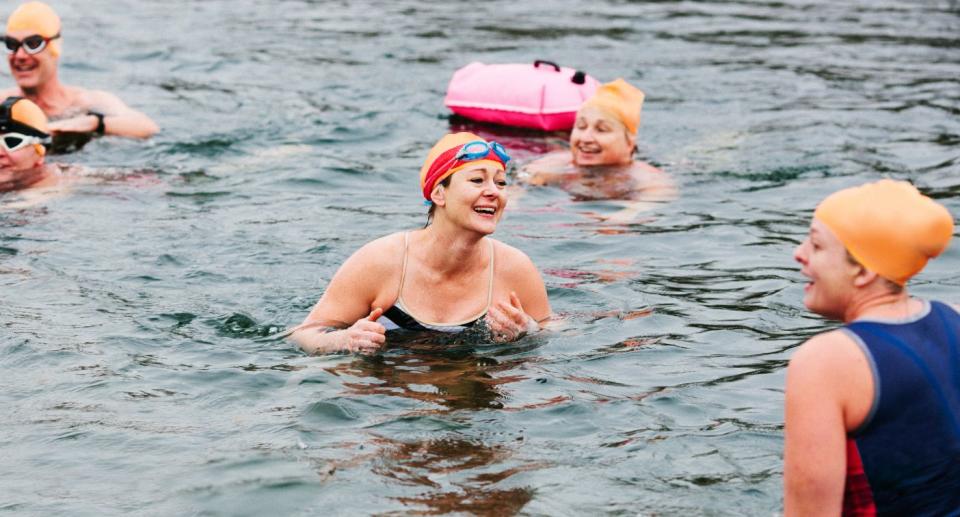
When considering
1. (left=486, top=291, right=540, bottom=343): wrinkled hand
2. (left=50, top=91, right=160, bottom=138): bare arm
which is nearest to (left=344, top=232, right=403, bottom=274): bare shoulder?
(left=486, top=291, right=540, bottom=343): wrinkled hand

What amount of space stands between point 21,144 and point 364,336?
5665 millimetres

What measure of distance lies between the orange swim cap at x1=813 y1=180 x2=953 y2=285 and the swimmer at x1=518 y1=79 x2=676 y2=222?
24.0ft

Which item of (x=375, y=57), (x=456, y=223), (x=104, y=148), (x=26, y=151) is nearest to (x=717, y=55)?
(x=375, y=57)

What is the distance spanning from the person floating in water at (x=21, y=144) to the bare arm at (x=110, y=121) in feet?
5.86

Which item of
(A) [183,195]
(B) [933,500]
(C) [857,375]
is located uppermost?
(C) [857,375]

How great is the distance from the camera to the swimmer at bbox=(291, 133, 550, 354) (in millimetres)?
6922

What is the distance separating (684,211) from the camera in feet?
36.3

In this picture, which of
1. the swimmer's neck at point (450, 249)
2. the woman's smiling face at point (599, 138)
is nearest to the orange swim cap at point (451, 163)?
the swimmer's neck at point (450, 249)

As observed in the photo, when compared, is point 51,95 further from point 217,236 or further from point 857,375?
point 857,375

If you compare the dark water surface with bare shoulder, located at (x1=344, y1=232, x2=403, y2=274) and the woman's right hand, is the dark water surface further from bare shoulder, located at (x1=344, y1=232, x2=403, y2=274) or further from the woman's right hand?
bare shoulder, located at (x1=344, y1=232, x2=403, y2=274)

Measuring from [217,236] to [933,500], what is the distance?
6.96m

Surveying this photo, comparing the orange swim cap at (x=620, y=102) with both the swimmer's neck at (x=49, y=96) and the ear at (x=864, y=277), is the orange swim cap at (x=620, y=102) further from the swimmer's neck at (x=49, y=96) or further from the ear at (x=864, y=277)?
the ear at (x=864, y=277)

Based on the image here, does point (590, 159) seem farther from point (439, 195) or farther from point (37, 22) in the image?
point (37, 22)

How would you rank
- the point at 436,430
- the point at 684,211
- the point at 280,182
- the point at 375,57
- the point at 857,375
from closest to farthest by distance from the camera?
the point at 857,375
the point at 436,430
the point at 684,211
the point at 280,182
the point at 375,57
